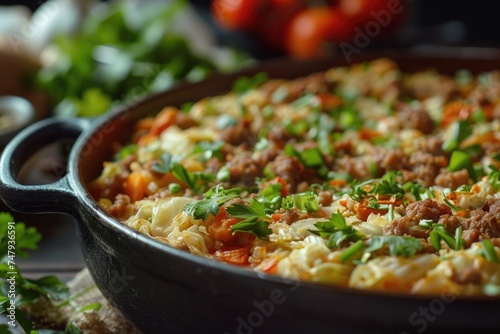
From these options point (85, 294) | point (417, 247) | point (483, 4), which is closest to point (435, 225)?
point (417, 247)

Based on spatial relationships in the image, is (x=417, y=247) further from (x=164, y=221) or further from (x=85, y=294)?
(x=85, y=294)

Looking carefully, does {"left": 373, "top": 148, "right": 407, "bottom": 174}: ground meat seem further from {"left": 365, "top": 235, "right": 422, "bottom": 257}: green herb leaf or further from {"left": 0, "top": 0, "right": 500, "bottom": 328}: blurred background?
{"left": 0, "top": 0, "right": 500, "bottom": 328}: blurred background

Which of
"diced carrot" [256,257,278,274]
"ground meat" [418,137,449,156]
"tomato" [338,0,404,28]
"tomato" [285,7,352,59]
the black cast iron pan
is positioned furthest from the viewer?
"tomato" [338,0,404,28]

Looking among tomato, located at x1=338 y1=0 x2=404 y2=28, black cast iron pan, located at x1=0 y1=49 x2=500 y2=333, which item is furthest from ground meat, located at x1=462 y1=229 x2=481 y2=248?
tomato, located at x1=338 y1=0 x2=404 y2=28

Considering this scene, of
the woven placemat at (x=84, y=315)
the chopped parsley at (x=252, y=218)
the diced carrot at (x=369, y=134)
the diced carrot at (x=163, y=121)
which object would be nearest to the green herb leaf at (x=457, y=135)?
the diced carrot at (x=369, y=134)

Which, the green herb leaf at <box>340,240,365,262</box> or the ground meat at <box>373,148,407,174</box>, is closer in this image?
the green herb leaf at <box>340,240,365,262</box>

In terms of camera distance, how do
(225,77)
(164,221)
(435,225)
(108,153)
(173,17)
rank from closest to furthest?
(435,225) < (164,221) < (108,153) < (225,77) < (173,17)

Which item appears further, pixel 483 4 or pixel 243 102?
pixel 483 4
